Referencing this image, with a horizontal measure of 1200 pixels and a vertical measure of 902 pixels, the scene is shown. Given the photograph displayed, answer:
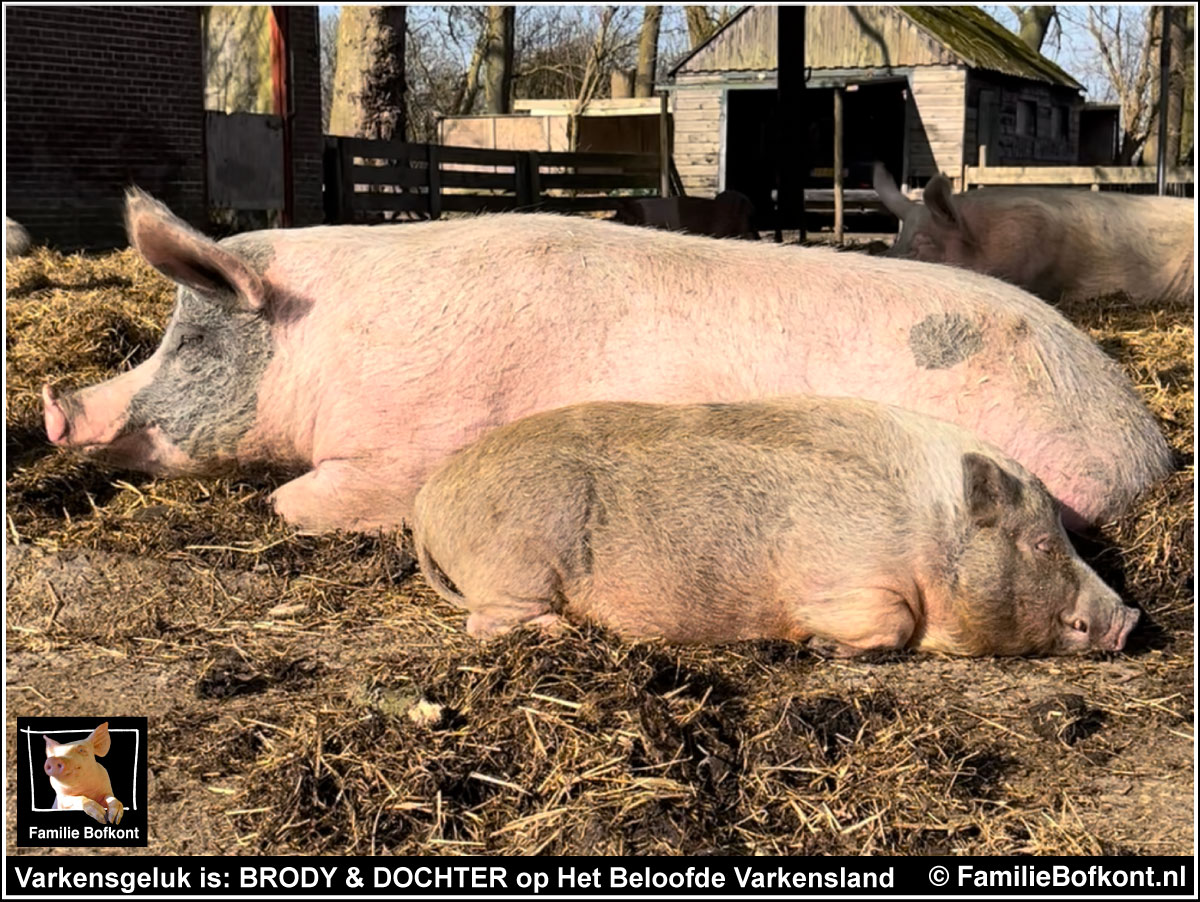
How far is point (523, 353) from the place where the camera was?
15.2 feet

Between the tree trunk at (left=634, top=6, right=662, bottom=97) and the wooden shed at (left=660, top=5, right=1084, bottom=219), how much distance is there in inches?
150

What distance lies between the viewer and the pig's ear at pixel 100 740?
10.5 feet

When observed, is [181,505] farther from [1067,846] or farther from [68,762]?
[1067,846]

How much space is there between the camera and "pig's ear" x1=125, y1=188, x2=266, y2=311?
15.3 feet

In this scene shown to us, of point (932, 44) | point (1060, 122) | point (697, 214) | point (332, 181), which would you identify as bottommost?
point (697, 214)

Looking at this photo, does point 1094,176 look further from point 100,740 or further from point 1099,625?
point 100,740

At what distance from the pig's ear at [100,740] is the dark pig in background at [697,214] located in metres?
11.8

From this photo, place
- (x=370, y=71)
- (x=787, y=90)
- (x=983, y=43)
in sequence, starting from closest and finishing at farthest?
(x=787, y=90)
(x=370, y=71)
(x=983, y=43)

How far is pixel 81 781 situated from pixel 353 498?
5.66 ft

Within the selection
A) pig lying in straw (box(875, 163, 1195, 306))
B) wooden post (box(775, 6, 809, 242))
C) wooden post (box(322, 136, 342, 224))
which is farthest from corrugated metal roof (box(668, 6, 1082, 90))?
pig lying in straw (box(875, 163, 1195, 306))

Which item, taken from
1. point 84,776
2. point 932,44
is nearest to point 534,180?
point 932,44

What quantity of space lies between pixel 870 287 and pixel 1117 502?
1.05 m

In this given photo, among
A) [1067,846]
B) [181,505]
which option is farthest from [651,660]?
[181,505]

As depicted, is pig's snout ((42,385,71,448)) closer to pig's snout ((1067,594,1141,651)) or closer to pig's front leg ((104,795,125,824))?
pig's front leg ((104,795,125,824))
